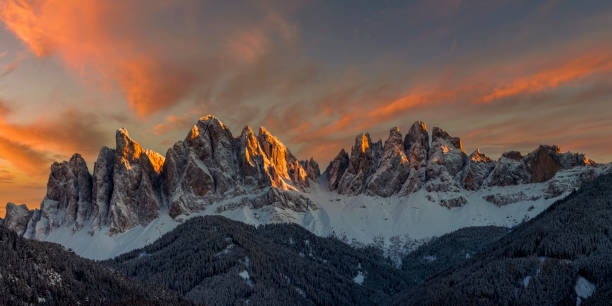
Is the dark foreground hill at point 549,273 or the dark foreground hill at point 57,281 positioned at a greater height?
the dark foreground hill at point 57,281

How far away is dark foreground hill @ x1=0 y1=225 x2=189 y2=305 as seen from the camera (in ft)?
490

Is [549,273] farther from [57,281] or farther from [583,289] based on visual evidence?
[57,281]

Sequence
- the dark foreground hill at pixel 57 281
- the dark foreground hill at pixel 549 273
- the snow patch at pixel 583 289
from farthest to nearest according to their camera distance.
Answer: the dark foreground hill at pixel 549 273 < the snow patch at pixel 583 289 < the dark foreground hill at pixel 57 281

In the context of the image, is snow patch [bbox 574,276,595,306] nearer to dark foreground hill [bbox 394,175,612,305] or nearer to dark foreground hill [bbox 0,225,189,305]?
dark foreground hill [bbox 394,175,612,305]

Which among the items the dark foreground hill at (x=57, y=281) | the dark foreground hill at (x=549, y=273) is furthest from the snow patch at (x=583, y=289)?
the dark foreground hill at (x=57, y=281)

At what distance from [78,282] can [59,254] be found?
2103 cm

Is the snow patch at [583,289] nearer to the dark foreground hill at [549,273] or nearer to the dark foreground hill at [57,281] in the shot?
the dark foreground hill at [549,273]

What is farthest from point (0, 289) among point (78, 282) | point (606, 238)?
point (606, 238)

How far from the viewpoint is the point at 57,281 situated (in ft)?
531

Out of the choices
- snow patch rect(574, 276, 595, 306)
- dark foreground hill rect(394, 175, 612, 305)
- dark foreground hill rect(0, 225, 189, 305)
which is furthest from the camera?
dark foreground hill rect(394, 175, 612, 305)

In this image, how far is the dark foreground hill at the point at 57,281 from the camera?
490ft

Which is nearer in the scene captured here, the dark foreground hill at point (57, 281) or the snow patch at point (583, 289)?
the dark foreground hill at point (57, 281)

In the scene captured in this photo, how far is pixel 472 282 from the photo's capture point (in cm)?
18738

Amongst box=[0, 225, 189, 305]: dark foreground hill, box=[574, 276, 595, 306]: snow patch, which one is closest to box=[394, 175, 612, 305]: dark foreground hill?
box=[574, 276, 595, 306]: snow patch
